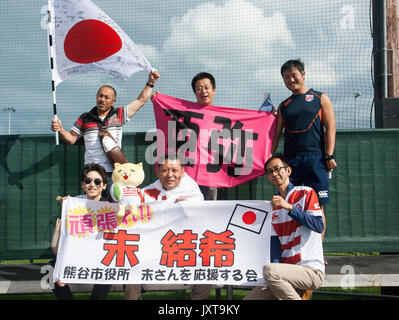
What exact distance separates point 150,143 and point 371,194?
2975 millimetres

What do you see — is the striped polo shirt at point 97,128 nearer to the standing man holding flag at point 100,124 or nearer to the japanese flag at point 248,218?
the standing man holding flag at point 100,124

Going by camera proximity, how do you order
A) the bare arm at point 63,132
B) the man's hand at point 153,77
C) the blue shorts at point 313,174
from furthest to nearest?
the man's hand at point 153,77 → the bare arm at point 63,132 → the blue shorts at point 313,174

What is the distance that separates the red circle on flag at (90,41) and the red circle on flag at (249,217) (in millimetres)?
2443

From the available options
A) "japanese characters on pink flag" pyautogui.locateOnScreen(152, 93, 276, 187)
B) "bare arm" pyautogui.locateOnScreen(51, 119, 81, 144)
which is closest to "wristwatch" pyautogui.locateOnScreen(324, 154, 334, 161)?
"japanese characters on pink flag" pyautogui.locateOnScreen(152, 93, 276, 187)

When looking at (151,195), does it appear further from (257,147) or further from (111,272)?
(257,147)

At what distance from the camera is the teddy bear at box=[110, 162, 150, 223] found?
365 cm

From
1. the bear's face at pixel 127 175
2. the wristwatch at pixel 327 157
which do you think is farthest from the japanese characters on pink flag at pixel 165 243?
the wristwatch at pixel 327 157

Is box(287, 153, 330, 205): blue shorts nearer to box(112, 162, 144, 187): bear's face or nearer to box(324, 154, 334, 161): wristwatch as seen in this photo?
box(324, 154, 334, 161): wristwatch

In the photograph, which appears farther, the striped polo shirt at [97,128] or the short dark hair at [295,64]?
the striped polo shirt at [97,128]

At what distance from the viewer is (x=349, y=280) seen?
4262mm

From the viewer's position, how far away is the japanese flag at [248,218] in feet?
11.7

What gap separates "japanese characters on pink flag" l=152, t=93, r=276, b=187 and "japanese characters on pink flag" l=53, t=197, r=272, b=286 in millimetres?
1122

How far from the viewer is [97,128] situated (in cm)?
448
